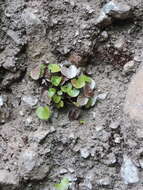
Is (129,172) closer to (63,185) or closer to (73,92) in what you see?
(63,185)

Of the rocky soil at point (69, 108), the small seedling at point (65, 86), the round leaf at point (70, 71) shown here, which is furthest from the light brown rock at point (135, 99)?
the round leaf at point (70, 71)

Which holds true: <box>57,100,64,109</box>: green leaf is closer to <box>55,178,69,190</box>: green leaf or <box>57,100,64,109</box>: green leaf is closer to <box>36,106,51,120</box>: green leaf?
<box>36,106,51,120</box>: green leaf

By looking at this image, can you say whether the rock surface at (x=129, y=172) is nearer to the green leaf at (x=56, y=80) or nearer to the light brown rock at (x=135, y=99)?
the light brown rock at (x=135, y=99)

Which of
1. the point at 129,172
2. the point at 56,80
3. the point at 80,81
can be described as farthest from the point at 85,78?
the point at 129,172

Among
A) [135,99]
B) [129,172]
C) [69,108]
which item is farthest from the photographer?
[69,108]

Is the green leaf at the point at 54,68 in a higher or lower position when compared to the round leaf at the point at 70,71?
higher

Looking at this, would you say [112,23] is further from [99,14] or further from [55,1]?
[55,1]
